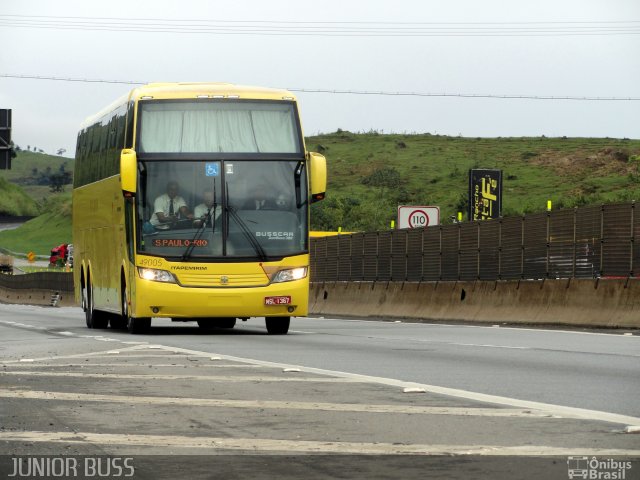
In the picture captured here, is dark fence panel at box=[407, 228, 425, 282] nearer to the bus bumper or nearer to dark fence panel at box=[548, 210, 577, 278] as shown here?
dark fence panel at box=[548, 210, 577, 278]

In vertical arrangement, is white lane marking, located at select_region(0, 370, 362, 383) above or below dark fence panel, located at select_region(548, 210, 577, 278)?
below

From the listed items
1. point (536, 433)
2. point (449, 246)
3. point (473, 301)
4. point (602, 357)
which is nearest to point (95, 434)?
point (536, 433)

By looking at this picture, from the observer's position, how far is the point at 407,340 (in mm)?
22875

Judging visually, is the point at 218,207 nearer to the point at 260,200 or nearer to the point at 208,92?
the point at 260,200

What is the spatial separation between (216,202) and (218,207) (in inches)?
3.5

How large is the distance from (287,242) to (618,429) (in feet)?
51.1

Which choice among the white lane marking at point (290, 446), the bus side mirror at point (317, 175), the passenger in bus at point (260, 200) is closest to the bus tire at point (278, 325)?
the passenger in bus at point (260, 200)

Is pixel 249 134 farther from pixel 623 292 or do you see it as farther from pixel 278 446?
pixel 278 446

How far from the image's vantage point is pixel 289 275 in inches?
990

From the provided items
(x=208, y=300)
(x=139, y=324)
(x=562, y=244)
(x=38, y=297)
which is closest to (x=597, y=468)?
(x=208, y=300)

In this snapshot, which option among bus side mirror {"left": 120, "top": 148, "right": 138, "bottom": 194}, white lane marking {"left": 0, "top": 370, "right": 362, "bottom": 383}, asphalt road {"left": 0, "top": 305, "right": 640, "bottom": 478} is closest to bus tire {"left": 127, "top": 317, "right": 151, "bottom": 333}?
bus side mirror {"left": 120, "top": 148, "right": 138, "bottom": 194}

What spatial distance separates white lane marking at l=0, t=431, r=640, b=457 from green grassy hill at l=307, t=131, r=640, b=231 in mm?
97038

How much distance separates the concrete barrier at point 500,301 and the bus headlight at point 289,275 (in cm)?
503

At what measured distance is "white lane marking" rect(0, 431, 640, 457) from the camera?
28.3ft
